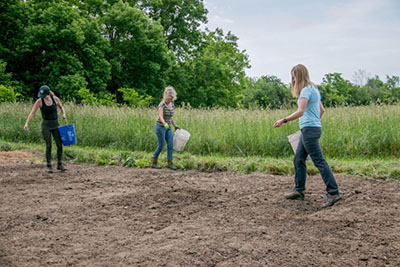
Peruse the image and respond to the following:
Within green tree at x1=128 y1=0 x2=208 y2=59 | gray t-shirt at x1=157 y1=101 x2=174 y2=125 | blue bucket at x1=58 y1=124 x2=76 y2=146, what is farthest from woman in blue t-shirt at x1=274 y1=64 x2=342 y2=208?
green tree at x1=128 y1=0 x2=208 y2=59

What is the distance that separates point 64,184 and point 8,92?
1389 cm

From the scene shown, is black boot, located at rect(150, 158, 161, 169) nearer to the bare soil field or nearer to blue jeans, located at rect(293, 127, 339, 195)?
the bare soil field

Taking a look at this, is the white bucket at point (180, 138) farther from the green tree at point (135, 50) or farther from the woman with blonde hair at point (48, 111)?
the green tree at point (135, 50)

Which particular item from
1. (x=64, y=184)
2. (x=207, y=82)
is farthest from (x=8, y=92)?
(x=207, y=82)

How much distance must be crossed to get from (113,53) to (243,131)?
25.9 metres

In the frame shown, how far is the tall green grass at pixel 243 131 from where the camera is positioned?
9.63 metres

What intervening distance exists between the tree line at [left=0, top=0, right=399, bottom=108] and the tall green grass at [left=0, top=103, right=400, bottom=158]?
7189 millimetres

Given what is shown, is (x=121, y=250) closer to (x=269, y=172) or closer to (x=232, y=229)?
(x=232, y=229)

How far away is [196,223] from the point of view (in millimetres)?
4703

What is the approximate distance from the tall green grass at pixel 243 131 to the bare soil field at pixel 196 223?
→ 9.71 feet

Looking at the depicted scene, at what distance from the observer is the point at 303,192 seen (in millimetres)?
5664

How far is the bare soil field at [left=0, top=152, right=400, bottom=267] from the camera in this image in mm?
3652

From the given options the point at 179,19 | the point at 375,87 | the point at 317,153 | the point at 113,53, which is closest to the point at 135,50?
the point at 113,53

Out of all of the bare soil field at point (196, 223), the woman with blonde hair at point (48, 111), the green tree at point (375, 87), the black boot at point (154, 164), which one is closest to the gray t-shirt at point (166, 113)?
the black boot at point (154, 164)
